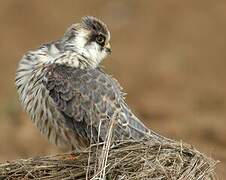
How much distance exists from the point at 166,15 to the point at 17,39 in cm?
279

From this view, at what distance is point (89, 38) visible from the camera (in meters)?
8.59

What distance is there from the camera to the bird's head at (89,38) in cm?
855

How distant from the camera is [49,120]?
316 inches

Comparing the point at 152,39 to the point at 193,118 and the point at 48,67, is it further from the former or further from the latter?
the point at 48,67

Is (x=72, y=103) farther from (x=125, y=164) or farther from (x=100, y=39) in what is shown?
(x=125, y=164)

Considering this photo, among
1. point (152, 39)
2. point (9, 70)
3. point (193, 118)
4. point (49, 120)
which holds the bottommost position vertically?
point (49, 120)

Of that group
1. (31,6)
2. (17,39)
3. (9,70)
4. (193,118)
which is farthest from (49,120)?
(31,6)

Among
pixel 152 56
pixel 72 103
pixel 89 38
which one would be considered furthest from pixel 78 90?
pixel 152 56

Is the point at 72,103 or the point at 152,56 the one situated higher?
the point at 152,56

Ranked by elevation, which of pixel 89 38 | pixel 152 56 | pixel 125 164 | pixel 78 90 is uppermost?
pixel 152 56

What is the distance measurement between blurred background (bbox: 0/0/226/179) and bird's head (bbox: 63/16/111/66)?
3.60 metres

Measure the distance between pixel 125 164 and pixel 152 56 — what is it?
10495mm

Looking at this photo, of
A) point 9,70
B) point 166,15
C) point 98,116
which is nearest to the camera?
point 98,116

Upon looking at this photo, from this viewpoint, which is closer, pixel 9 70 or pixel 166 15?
pixel 9 70
